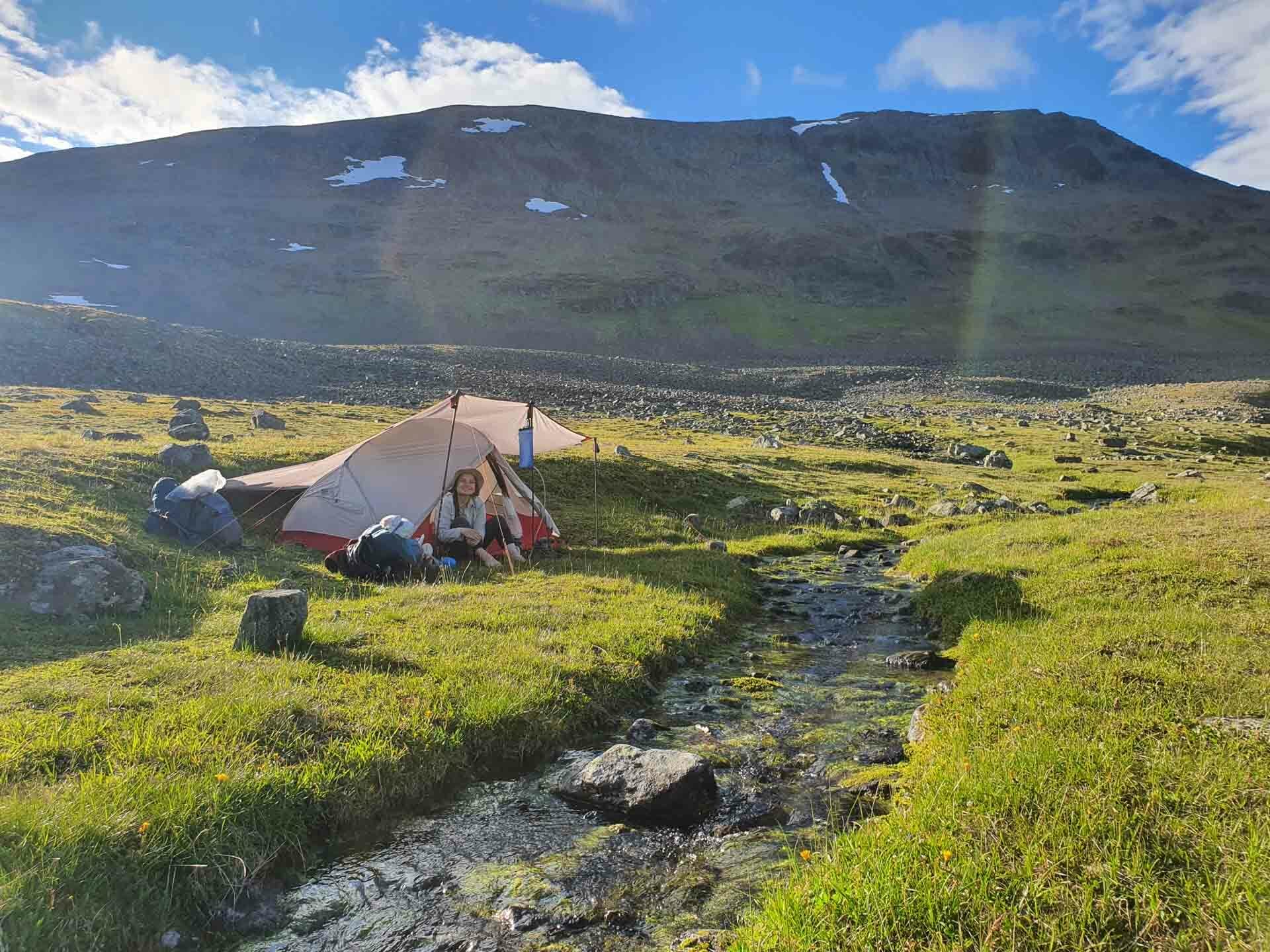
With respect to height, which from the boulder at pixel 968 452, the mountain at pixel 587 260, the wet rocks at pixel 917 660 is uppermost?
the mountain at pixel 587 260

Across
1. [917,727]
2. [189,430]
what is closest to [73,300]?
[189,430]

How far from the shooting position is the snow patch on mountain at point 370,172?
182 m

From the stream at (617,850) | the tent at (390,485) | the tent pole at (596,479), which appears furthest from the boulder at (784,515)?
the stream at (617,850)

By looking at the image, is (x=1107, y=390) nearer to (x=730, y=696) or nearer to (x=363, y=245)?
(x=730, y=696)

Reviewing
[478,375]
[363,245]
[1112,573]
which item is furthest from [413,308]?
[1112,573]

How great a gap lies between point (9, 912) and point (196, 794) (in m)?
1.31

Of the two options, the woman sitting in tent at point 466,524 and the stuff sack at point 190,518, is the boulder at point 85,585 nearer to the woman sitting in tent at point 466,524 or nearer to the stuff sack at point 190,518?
the stuff sack at point 190,518

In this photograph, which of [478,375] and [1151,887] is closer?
[1151,887]

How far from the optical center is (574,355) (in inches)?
3219

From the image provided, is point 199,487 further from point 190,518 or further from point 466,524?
point 466,524

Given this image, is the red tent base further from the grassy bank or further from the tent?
the grassy bank

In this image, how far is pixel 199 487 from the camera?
45.2 ft

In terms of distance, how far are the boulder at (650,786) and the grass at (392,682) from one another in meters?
1.07

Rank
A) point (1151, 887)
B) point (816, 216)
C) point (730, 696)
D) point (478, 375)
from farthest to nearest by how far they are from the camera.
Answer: point (816, 216) → point (478, 375) → point (730, 696) → point (1151, 887)
